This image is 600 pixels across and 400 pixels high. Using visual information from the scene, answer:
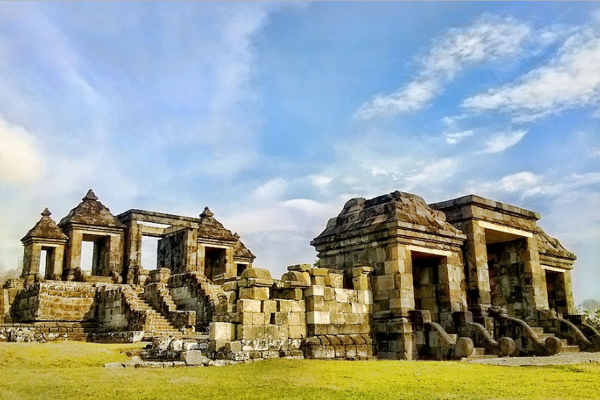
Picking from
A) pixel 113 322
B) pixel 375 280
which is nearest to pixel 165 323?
pixel 113 322

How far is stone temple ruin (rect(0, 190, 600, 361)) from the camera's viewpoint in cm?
1193

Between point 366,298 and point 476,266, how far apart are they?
16.4ft

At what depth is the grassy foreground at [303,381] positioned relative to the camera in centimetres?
688

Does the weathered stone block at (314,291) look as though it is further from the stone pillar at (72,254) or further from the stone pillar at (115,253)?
the stone pillar at (115,253)

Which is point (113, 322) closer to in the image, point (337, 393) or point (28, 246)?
point (28, 246)

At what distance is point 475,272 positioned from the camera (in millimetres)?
17188

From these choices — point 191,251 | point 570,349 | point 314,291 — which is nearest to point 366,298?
point 314,291

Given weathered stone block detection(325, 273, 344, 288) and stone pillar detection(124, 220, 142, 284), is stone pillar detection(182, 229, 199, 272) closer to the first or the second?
stone pillar detection(124, 220, 142, 284)

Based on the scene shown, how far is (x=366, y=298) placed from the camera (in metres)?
13.8

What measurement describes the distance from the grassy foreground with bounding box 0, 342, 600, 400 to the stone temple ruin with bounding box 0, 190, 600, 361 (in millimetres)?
1725

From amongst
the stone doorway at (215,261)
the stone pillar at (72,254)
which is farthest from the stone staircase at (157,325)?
the stone doorway at (215,261)

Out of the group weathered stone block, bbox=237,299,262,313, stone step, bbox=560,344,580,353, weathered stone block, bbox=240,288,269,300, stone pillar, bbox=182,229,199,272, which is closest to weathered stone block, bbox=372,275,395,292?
weathered stone block, bbox=240,288,269,300

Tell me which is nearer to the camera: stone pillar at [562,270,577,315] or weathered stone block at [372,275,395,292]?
weathered stone block at [372,275,395,292]

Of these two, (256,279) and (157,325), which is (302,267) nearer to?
(256,279)
